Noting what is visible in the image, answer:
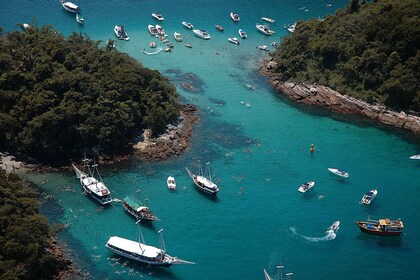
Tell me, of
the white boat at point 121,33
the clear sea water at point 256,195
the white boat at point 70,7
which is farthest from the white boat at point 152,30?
the white boat at point 70,7

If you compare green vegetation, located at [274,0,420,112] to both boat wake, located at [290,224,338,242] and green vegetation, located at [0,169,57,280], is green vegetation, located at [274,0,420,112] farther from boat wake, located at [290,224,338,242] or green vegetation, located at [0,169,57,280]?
green vegetation, located at [0,169,57,280]

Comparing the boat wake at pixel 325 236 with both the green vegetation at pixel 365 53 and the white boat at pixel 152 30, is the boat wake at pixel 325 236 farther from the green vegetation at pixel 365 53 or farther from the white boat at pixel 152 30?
the white boat at pixel 152 30

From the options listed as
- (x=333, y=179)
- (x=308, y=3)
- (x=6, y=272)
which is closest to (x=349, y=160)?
(x=333, y=179)

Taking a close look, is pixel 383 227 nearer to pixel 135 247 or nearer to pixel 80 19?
pixel 135 247

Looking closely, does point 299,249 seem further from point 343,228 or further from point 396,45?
point 396,45

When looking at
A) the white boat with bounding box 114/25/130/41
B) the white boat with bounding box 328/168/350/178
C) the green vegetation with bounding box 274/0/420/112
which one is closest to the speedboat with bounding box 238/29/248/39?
the green vegetation with bounding box 274/0/420/112

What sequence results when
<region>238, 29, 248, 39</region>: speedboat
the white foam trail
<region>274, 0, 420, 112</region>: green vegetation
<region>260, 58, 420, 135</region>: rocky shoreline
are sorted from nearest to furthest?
1. the white foam trail
2. <region>260, 58, 420, 135</region>: rocky shoreline
3. <region>274, 0, 420, 112</region>: green vegetation
4. <region>238, 29, 248, 39</region>: speedboat
